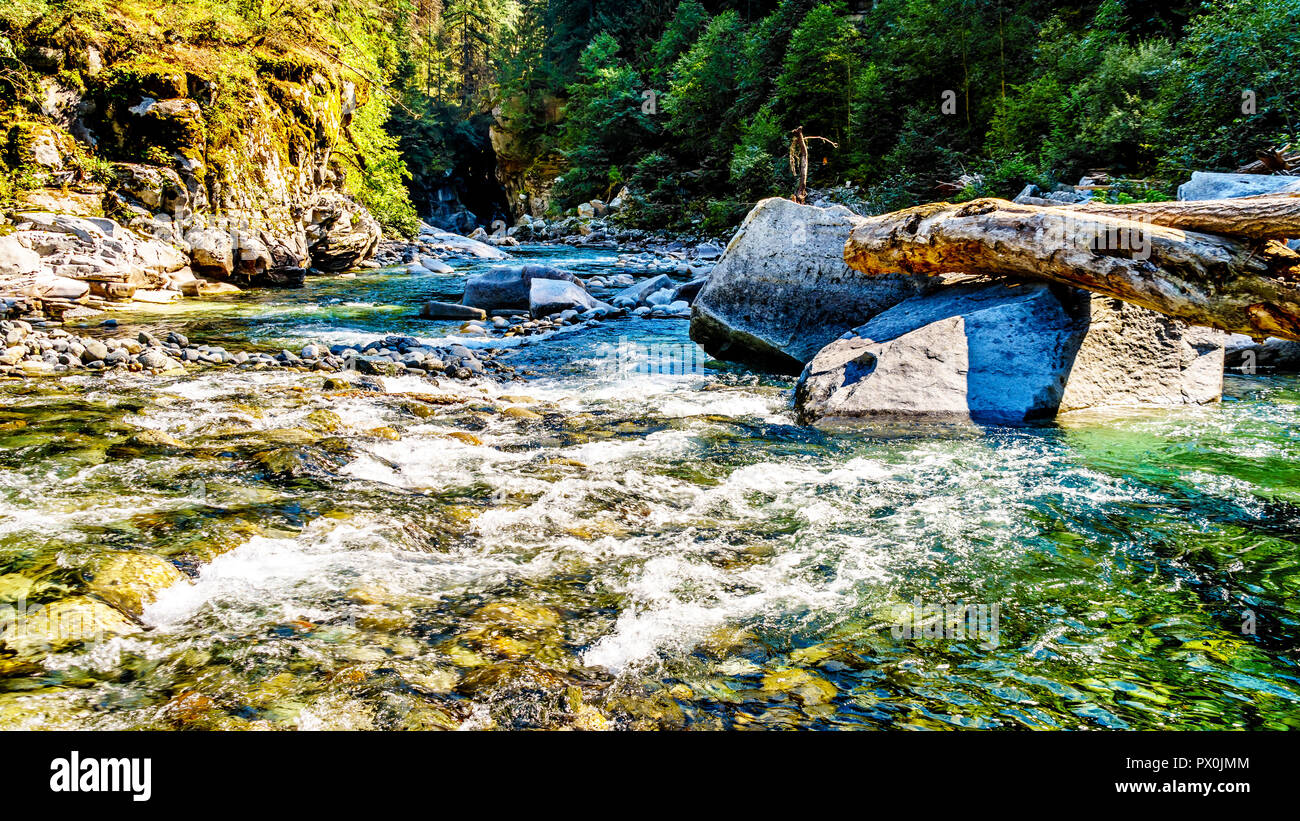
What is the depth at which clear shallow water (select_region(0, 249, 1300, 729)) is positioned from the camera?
2197 mm

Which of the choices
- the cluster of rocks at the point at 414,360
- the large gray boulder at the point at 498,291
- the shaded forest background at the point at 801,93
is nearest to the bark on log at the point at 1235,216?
the cluster of rocks at the point at 414,360

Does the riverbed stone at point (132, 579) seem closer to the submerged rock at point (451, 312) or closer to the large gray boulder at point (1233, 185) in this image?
the submerged rock at point (451, 312)

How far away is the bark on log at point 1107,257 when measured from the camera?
4172mm

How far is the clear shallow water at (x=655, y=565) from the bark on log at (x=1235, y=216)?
1.44 metres

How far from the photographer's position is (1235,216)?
427 centimetres

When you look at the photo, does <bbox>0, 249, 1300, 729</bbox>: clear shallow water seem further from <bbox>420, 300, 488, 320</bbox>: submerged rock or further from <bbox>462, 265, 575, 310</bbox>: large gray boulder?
<bbox>462, 265, 575, 310</bbox>: large gray boulder

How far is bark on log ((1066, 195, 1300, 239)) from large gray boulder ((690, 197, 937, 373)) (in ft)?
7.57

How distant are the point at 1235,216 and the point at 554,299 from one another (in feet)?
30.2

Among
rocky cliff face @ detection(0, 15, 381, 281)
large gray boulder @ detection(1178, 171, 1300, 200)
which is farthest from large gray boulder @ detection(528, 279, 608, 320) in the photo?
large gray boulder @ detection(1178, 171, 1300, 200)
